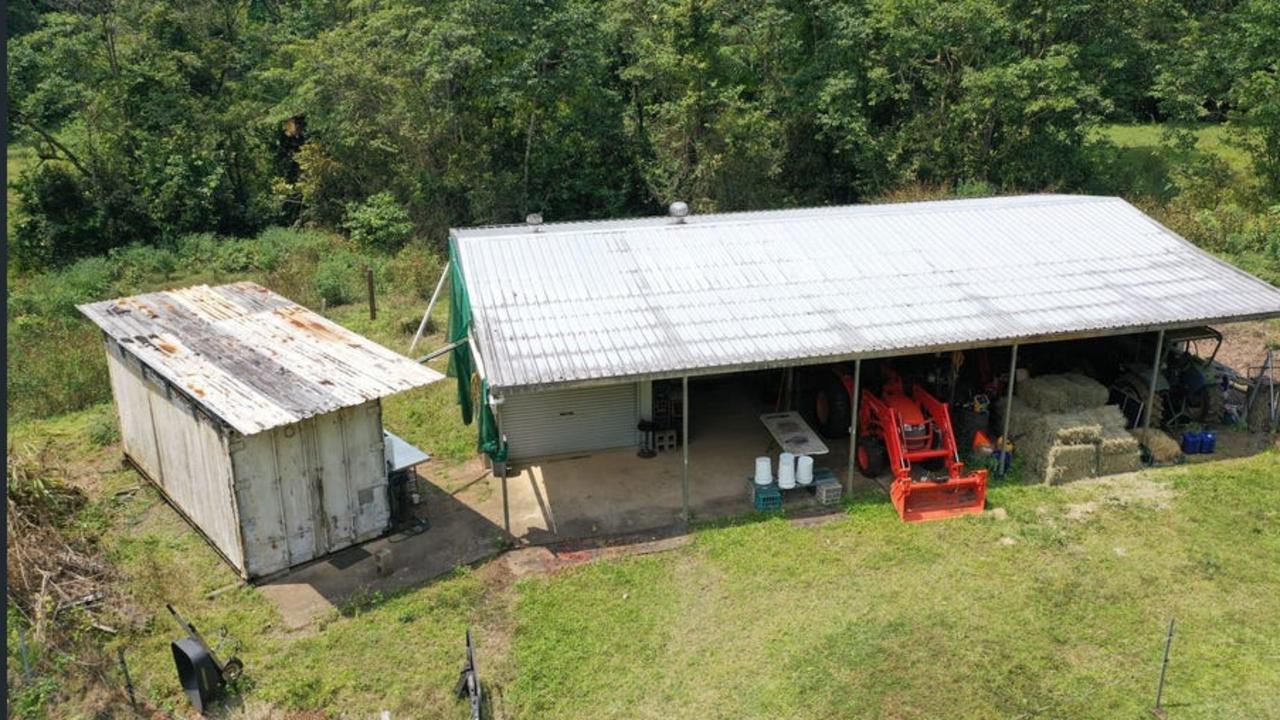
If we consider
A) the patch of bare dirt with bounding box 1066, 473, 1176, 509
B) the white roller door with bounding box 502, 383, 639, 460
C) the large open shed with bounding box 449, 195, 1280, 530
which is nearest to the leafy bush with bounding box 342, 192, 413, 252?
the large open shed with bounding box 449, 195, 1280, 530

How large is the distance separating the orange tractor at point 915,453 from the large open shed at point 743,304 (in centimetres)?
65

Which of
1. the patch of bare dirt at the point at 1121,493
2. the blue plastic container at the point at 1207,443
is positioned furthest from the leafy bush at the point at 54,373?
the blue plastic container at the point at 1207,443

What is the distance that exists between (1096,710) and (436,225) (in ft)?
70.7

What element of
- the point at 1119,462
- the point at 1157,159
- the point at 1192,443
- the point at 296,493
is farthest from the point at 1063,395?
the point at 1157,159

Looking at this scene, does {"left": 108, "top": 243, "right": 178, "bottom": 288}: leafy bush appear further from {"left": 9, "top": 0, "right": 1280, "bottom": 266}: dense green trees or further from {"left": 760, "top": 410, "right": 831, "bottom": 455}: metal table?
{"left": 760, "top": 410, "right": 831, "bottom": 455}: metal table

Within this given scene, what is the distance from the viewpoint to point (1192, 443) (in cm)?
1401

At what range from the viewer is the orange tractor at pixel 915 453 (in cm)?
1249

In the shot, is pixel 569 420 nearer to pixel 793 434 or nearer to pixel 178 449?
pixel 793 434

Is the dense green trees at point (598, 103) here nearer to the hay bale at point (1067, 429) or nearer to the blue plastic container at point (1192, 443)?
the blue plastic container at point (1192, 443)

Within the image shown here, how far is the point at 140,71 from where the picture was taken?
2677cm

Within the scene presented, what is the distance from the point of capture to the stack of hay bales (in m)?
13.2

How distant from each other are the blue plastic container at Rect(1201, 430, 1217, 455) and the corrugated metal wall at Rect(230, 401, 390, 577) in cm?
1154

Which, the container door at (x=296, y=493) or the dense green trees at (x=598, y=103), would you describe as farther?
the dense green trees at (x=598, y=103)

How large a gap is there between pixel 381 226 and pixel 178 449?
14.5 m
